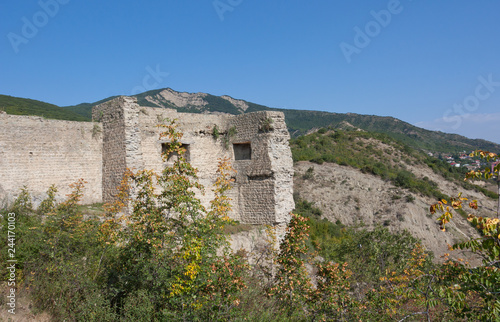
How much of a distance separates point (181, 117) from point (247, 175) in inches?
126

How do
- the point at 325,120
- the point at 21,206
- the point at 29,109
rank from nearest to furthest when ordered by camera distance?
the point at 21,206 < the point at 29,109 < the point at 325,120

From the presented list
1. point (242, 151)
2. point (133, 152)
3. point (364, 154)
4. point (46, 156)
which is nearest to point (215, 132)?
point (242, 151)

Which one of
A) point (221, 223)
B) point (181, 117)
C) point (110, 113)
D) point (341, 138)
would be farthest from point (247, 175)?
point (341, 138)

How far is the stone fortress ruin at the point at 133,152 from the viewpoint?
32.1 feet

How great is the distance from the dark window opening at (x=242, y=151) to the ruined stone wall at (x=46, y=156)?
16.2ft

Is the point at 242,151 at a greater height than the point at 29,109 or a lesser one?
lesser

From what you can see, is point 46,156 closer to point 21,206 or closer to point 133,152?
point 133,152

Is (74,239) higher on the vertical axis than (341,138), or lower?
lower

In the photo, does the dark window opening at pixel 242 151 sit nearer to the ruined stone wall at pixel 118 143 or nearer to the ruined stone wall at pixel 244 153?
the ruined stone wall at pixel 244 153

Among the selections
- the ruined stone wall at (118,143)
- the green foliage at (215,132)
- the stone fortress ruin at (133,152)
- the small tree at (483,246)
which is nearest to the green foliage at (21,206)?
the stone fortress ruin at (133,152)

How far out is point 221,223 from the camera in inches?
228

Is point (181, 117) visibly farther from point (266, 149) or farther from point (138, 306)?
point (138, 306)

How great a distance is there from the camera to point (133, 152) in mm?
10703

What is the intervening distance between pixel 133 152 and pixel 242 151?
14.6 ft
